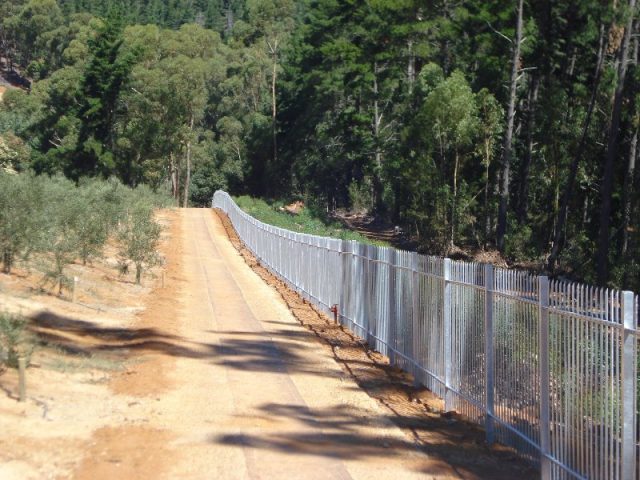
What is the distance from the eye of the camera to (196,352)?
1545 cm

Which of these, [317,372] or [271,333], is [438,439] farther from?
[271,333]

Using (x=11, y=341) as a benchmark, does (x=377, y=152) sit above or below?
above

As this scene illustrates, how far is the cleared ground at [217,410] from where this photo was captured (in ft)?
29.1

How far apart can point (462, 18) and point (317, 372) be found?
125 ft

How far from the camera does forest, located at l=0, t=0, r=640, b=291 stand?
40.5 metres

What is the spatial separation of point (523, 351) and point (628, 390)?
8.41ft

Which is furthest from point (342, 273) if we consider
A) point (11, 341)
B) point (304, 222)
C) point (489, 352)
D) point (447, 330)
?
point (304, 222)

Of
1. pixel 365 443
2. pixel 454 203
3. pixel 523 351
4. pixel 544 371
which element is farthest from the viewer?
pixel 454 203

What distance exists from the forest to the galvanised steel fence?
1777 centimetres

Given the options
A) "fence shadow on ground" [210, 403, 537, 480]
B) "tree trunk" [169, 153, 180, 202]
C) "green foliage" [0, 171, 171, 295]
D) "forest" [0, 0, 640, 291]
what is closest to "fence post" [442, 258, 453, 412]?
"fence shadow on ground" [210, 403, 537, 480]

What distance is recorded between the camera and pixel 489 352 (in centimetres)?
1022

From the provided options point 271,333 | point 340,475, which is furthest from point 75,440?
point 271,333

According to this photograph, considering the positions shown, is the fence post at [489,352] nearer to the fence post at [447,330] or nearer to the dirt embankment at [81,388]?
the fence post at [447,330]

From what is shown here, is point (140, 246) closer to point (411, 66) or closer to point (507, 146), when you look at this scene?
point (507, 146)
